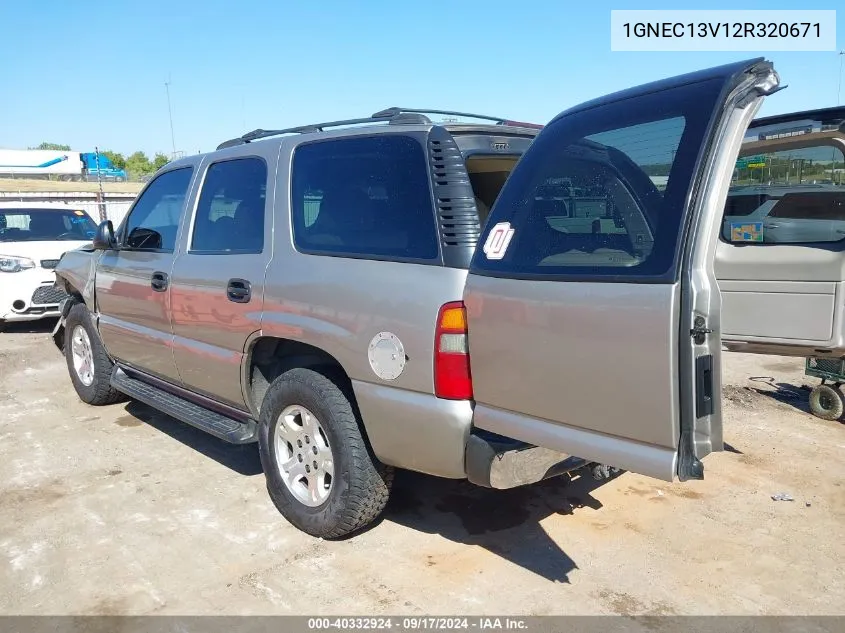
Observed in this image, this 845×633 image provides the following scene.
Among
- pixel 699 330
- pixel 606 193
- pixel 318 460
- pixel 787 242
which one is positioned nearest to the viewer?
pixel 699 330

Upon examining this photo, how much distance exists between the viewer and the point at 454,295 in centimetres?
278

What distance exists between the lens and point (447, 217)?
9.50 feet

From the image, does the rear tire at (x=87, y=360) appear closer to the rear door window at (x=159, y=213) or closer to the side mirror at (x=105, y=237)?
the side mirror at (x=105, y=237)

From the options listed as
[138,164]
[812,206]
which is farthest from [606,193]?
[138,164]

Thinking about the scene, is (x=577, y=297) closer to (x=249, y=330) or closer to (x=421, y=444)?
(x=421, y=444)

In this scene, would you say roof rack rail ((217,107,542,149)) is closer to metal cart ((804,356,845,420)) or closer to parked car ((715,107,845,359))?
parked car ((715,107,845,359))

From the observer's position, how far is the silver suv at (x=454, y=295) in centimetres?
223

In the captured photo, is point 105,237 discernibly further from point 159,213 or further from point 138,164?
point 138,164

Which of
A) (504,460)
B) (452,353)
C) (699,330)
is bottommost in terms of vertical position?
(504,460)

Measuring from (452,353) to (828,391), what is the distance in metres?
3.78

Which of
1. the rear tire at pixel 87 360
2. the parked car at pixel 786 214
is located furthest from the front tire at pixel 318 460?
the rear tire at pixel 87 360

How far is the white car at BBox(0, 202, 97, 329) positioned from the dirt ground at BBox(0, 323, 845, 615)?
15.6ft

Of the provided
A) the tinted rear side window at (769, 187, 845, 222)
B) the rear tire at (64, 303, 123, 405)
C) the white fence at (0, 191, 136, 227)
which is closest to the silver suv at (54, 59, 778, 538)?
the rear tire at (64, 303, 123, 405)

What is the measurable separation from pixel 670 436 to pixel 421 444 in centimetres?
109
